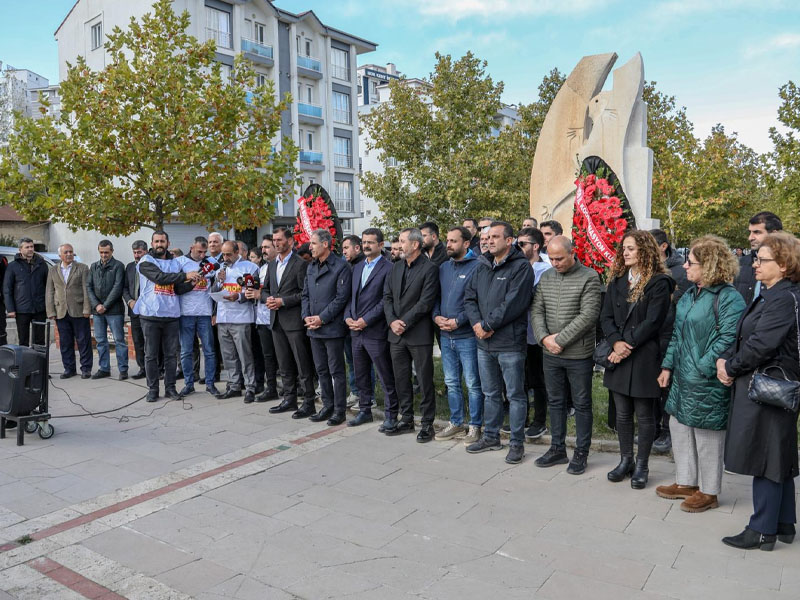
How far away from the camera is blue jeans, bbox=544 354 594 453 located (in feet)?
19.2

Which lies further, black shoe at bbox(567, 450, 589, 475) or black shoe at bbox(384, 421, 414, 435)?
black shoe at bbox(384, 421, 414, 435)

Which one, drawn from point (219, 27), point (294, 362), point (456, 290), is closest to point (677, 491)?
point (456, 290)

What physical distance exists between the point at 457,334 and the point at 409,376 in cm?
76

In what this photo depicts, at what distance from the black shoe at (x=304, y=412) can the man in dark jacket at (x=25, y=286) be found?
18.3ft

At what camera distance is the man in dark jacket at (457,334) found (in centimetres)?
671

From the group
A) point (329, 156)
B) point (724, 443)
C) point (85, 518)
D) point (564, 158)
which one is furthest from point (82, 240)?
point (724, 443)

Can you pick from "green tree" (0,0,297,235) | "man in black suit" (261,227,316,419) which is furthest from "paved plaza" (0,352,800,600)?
"green tree" (0,0,297,235)

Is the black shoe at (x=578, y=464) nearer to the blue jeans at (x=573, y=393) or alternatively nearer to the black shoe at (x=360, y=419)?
the blue jeans at (x=573, y=393)

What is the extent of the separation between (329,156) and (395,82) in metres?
19.6

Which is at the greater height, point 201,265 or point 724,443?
point 201,265

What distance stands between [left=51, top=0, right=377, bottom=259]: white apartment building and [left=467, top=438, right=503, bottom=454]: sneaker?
2766 cm

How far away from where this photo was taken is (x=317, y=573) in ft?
13.4

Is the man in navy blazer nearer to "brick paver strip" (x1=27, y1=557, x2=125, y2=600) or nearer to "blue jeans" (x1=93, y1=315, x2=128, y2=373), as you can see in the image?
"brick paver strip" (x1=27, y1=557, x2=125, y2=600)

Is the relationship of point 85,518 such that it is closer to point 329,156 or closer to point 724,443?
point 724,443
